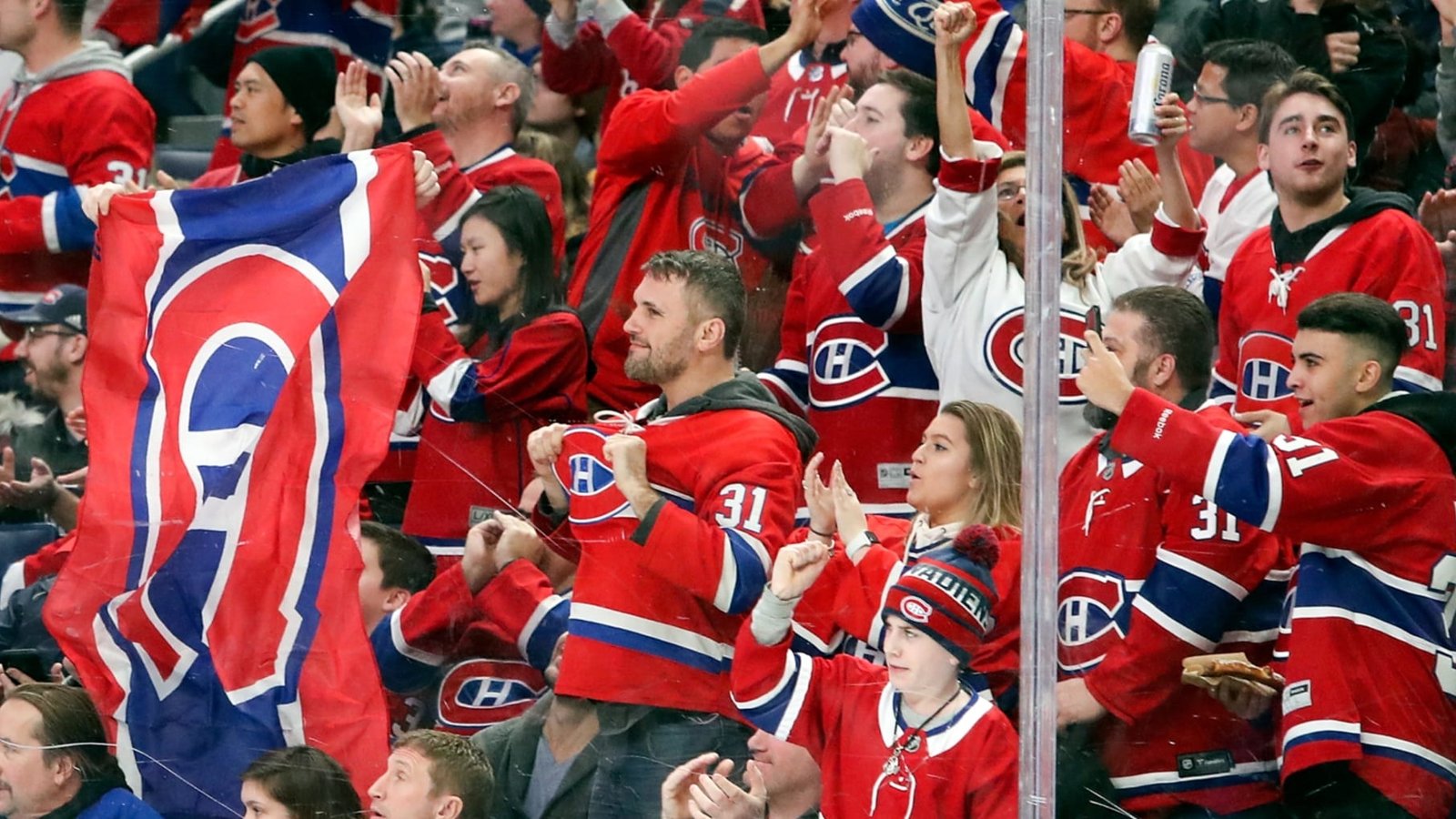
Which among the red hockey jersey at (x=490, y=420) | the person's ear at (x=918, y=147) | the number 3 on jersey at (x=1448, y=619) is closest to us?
the number 3 on jersey at (x=1448, y=619)

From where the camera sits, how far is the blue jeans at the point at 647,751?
284cm

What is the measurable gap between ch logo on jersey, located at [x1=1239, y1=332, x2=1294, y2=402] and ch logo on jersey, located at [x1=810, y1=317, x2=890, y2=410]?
50 cm

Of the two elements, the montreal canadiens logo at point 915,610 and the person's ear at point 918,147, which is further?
the person's ear at point 918,147

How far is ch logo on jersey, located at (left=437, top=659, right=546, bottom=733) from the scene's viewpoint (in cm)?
293

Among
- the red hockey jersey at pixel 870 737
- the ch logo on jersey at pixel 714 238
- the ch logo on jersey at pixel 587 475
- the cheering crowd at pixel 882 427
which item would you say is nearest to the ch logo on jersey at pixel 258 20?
the cheering crowd at pixel 882 427

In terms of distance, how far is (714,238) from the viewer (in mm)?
2965

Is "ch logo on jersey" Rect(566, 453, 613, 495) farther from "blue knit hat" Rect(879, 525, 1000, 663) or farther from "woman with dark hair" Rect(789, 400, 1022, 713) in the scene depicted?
"blue knit hat" Rect(879, 525, 1000, 663)

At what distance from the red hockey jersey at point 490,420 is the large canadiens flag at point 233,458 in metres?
0.10

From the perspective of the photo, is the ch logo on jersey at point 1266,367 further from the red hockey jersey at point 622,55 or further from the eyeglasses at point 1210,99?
the red hockey jersey at point 622,55

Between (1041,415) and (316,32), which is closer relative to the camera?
(1041,415)

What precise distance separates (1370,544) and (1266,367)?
28cm

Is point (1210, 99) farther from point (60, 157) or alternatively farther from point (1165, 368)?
point (60, 157)

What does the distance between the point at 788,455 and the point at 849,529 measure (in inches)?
5.4

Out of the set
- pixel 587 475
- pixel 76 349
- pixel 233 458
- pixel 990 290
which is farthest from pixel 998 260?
pixel 76 349
